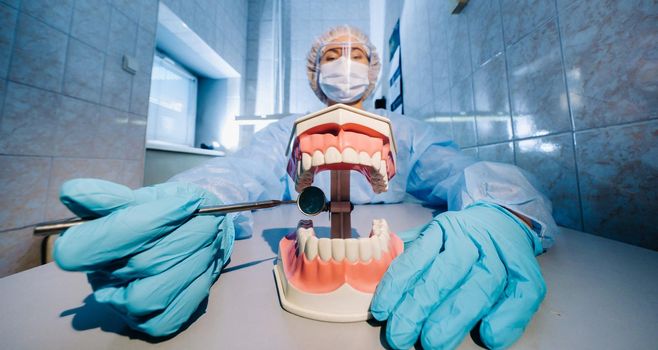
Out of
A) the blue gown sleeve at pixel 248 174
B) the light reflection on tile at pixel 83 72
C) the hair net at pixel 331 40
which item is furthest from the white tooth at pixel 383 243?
the light reflection on tile at pixel 83 72

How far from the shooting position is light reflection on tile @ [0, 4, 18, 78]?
900mm

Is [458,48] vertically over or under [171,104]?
under

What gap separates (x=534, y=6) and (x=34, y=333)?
1.42m

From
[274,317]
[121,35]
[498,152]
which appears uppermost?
[121,35]

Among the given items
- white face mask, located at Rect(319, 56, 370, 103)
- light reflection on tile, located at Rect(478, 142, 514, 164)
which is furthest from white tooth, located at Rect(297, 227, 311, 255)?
light reflection on tile, located at Rect(478, 142, 514, 164)

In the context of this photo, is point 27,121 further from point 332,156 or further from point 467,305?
point 467,305

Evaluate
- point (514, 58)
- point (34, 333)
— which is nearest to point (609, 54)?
point (514, 58)

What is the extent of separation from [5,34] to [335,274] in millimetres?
1617

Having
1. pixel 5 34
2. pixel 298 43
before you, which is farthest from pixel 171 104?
pixel 298 43

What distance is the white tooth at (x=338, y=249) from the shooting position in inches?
13.8

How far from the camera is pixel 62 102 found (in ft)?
3.61

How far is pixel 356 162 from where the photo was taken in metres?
0.36

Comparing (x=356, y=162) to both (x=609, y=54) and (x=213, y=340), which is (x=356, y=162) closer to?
(x=213, y=340)

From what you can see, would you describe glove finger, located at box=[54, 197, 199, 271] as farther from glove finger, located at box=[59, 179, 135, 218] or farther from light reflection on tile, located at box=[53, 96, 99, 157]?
light reflection on tile, located at box=[53, 96, 99, 157]
